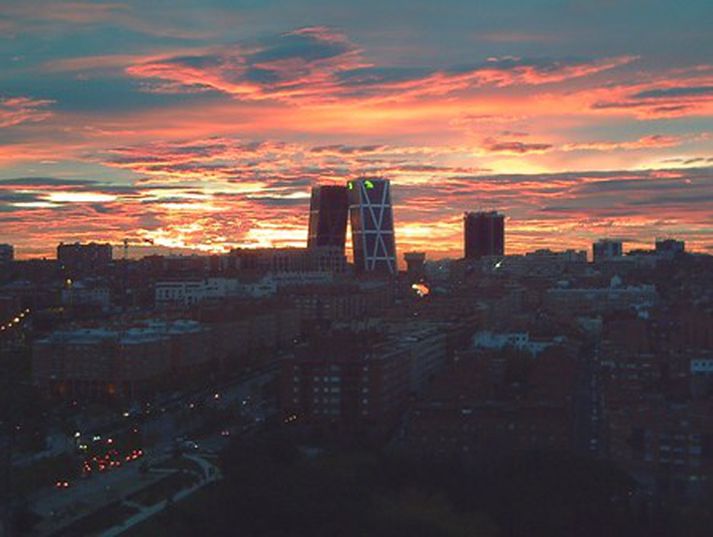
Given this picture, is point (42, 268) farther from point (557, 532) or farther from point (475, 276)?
point (557, 532)

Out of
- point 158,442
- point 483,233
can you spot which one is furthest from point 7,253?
point 158,442

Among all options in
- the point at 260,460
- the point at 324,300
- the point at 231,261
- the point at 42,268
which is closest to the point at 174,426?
the point at 260,460

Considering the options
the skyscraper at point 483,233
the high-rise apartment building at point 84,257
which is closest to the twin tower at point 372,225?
the high-rise apartment building at point 84,257

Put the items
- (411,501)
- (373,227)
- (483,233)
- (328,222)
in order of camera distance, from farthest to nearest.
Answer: (483,233) → (328,222) → (373,227) → (411,501)

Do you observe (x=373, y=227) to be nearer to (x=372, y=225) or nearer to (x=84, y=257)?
(x=372, y=225)

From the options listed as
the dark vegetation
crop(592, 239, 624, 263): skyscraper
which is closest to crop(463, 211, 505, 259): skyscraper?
crop(592, 239, 624, 263): skyscraper
